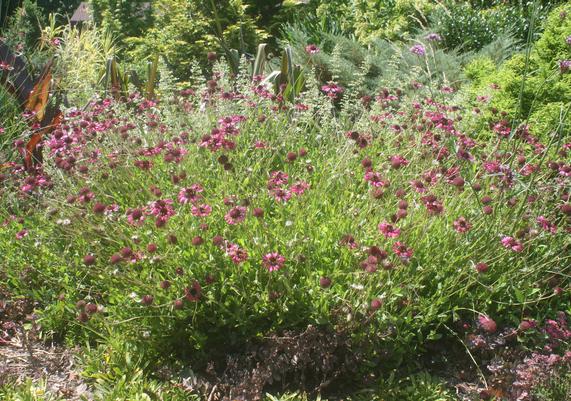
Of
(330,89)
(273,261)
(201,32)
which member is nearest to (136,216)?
(273,261)

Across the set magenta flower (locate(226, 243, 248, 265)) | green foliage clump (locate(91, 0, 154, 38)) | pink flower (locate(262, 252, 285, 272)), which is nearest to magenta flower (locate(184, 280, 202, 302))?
magenta flower (locate(226, 243, 248, 265))

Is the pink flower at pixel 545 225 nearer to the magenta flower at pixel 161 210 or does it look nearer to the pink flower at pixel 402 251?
the pink flower at pixel 402 251

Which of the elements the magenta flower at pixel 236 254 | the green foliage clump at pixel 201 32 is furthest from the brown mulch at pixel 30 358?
the green foliage clump at pixel 201 32

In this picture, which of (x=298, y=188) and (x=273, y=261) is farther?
(x=298, y=188)

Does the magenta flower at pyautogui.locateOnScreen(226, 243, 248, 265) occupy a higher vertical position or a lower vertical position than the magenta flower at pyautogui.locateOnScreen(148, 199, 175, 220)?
lower

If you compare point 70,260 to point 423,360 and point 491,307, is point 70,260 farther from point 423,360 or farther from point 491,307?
point 491,307

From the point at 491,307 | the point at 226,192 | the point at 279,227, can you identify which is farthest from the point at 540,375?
the point at 226,192

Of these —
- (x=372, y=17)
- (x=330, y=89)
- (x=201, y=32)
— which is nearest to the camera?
(x=330, y=89)

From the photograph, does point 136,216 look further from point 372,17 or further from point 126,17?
point 126,17

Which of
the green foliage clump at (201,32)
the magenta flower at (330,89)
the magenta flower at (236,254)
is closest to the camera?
the magenta flower at (236,254)

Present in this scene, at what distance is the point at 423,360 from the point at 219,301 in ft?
3.22

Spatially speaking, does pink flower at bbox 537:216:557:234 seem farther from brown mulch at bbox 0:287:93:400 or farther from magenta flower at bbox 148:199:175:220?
brown mulch at bbox 0:287:93:400

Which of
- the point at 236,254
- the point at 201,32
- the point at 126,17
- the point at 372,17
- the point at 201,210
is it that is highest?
the point at 201,210

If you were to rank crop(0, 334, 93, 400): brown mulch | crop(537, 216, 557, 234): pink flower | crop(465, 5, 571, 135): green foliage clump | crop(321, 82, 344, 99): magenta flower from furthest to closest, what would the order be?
1. crop(465, 5, 571, 135): green foliage clump
2. crop(321, 82, 344, 99): magenta flower
3. crop(0, 334, 93, 400): brown mulch
4. crop(537, 216, 557, 234): pink flower
